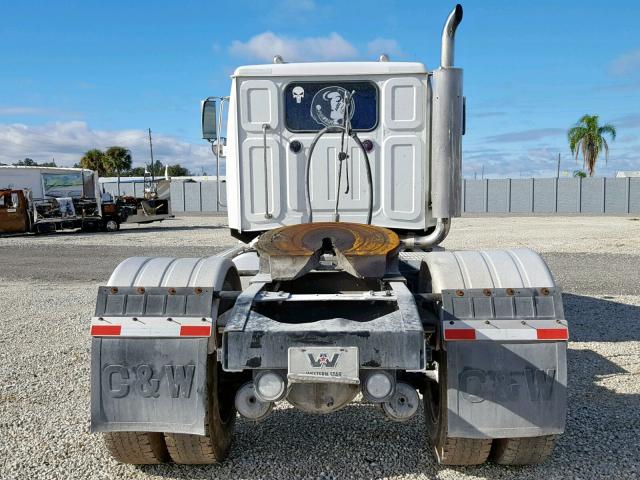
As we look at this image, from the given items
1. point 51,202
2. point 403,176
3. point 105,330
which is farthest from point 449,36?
point 51,202

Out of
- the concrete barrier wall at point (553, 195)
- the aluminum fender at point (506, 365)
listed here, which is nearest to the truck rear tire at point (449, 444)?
the aluminum fender at point (506, 365)

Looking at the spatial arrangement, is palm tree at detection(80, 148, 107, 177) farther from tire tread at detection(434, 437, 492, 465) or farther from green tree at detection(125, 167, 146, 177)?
tire tread at detection(434, 437, 492, 465)

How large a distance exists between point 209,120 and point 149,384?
3262 mm

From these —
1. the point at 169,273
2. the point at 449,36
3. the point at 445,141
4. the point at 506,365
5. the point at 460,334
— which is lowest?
the point at 506,365

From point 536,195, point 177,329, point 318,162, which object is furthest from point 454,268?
point 536,195

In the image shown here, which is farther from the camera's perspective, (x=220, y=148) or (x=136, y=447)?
(x=220, y=148)

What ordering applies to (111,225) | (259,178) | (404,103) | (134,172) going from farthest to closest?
(134,172), (111,225), (259,178), (404,103)

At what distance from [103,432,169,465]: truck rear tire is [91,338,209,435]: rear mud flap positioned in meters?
0.21

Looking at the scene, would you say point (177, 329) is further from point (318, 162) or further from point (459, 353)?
point (318, 162)

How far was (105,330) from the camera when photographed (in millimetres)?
3135

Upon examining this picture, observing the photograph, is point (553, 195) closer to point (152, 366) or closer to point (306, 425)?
point (306, 425)

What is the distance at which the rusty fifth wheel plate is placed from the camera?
11.4ft

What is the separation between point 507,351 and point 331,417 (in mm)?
1664

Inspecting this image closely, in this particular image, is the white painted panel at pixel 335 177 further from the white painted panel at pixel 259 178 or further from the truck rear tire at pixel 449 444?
the truck rear tire at pixel 449 444
